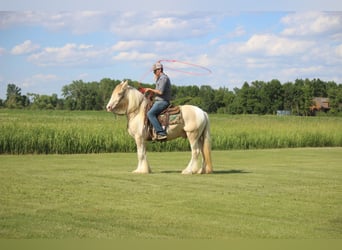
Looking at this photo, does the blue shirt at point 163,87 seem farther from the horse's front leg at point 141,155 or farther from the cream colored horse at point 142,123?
the horse's front leg at point 141,155

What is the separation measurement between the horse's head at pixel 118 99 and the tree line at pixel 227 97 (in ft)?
15.8

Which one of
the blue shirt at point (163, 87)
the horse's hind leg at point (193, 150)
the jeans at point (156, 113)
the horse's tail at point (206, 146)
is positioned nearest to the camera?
the blue shirt at point (163, 87)

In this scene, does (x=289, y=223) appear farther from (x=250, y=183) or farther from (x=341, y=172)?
(x=341, y=172)

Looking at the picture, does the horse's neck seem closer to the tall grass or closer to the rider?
the rider

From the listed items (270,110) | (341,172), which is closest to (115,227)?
(341,172)

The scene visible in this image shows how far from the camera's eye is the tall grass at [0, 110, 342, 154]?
18094 mm

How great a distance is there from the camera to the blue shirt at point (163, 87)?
37.7ft

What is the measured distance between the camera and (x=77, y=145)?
18.9 meters

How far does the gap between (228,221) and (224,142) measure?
48.6 ft

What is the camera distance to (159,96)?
460 inches

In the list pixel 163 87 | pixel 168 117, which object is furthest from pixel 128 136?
pixel 163 87

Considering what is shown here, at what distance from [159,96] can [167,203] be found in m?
3.54

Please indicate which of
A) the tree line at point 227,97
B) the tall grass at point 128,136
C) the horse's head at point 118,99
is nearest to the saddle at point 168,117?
the horse's head at point 118,99

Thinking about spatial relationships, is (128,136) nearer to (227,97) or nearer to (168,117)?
(227,97)
